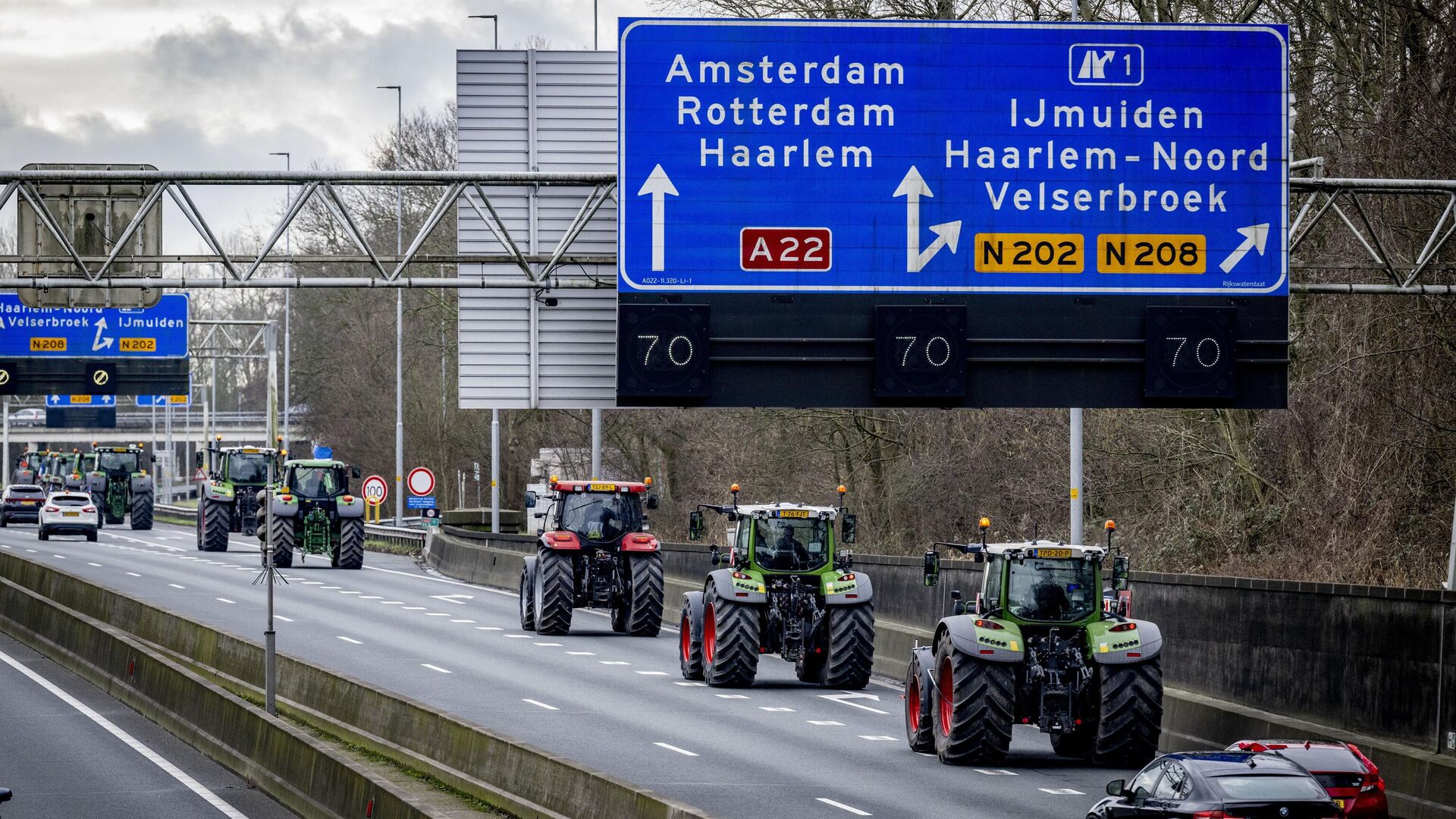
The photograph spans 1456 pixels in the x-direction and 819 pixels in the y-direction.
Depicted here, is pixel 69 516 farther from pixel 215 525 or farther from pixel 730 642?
pixel 730 642

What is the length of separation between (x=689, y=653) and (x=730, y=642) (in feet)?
5.78

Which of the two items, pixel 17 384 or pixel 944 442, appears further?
pixel 17 384

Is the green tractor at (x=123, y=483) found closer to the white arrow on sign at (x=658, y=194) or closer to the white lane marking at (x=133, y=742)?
the white lane marking at (x=133, y=742)

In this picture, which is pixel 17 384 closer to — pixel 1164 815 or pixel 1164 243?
pixel 1164 243

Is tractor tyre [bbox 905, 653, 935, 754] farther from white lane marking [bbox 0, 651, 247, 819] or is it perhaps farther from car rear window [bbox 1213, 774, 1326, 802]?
car rear window [bbox 1213, 774, 1326, 802]

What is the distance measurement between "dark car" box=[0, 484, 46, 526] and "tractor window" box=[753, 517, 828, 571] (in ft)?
183

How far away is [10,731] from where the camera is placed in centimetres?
2497

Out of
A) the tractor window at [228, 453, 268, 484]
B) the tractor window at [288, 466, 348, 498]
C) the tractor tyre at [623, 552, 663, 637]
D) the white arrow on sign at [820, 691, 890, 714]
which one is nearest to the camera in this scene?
the white arrow on sign at [820, 691, 890, 714]

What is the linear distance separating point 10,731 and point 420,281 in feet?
26.9

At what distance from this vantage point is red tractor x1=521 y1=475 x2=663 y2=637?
3572 cm

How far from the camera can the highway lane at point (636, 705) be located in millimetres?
19984

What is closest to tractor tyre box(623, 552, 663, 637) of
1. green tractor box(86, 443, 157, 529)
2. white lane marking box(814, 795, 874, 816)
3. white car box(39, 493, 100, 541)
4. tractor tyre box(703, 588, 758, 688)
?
tractor tyre box(703, 588, 758, 688)

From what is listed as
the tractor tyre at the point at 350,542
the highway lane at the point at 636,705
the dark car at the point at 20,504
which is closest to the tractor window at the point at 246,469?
the tractor tyre at the point at 350,542

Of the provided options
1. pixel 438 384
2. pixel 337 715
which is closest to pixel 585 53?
pixel 337 715
